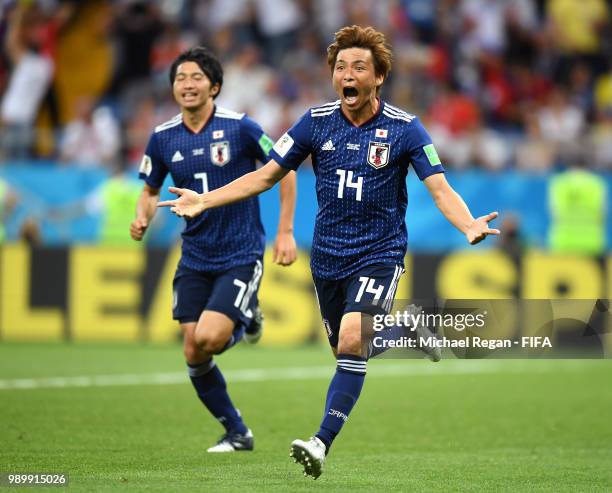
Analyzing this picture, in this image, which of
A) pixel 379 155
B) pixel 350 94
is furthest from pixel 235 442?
pixel 350 94

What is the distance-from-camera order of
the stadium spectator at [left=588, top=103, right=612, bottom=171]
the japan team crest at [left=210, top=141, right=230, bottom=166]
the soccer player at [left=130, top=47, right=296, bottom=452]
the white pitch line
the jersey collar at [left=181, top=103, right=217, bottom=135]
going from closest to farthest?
the soccer player at [left=130, top=47, right=296, bottom=452] < the japan team crest at [left=210, top=141, right=230, bottom=166] < the jersey collar at [left=181, top=103, right=217, bottom=135] < the white pitch line < the stadium spectator at [left=588, top=103, right=612, bottom=171]

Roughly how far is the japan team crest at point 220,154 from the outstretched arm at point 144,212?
0.59 m

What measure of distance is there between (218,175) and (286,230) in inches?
25.5

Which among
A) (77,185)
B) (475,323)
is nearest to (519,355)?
(475,323)

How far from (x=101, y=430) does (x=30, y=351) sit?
711 cm

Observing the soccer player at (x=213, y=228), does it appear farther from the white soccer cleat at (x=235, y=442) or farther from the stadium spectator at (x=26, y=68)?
the stadium spectator at (x=26, y=68)

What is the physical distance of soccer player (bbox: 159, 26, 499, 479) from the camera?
7602 millimetres

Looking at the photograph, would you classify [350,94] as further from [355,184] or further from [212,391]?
[212,391]

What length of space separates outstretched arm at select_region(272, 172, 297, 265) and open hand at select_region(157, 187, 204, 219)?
1486 mm

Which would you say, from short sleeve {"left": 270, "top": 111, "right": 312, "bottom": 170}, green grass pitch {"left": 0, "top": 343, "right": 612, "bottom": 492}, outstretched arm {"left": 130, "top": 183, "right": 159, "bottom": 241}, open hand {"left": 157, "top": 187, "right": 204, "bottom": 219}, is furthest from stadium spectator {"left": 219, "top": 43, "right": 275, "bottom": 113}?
open hand {"left": 157, "top": 187, "right": 204, "bottom": 219}

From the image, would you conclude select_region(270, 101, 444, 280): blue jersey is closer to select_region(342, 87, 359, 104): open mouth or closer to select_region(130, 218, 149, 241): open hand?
select_region(342, 87, 359, 104): open mouth

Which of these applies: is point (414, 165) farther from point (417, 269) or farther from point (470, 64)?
point (470, 64)

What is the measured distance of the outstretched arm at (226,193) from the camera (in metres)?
7.48

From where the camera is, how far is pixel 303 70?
74.1ft
